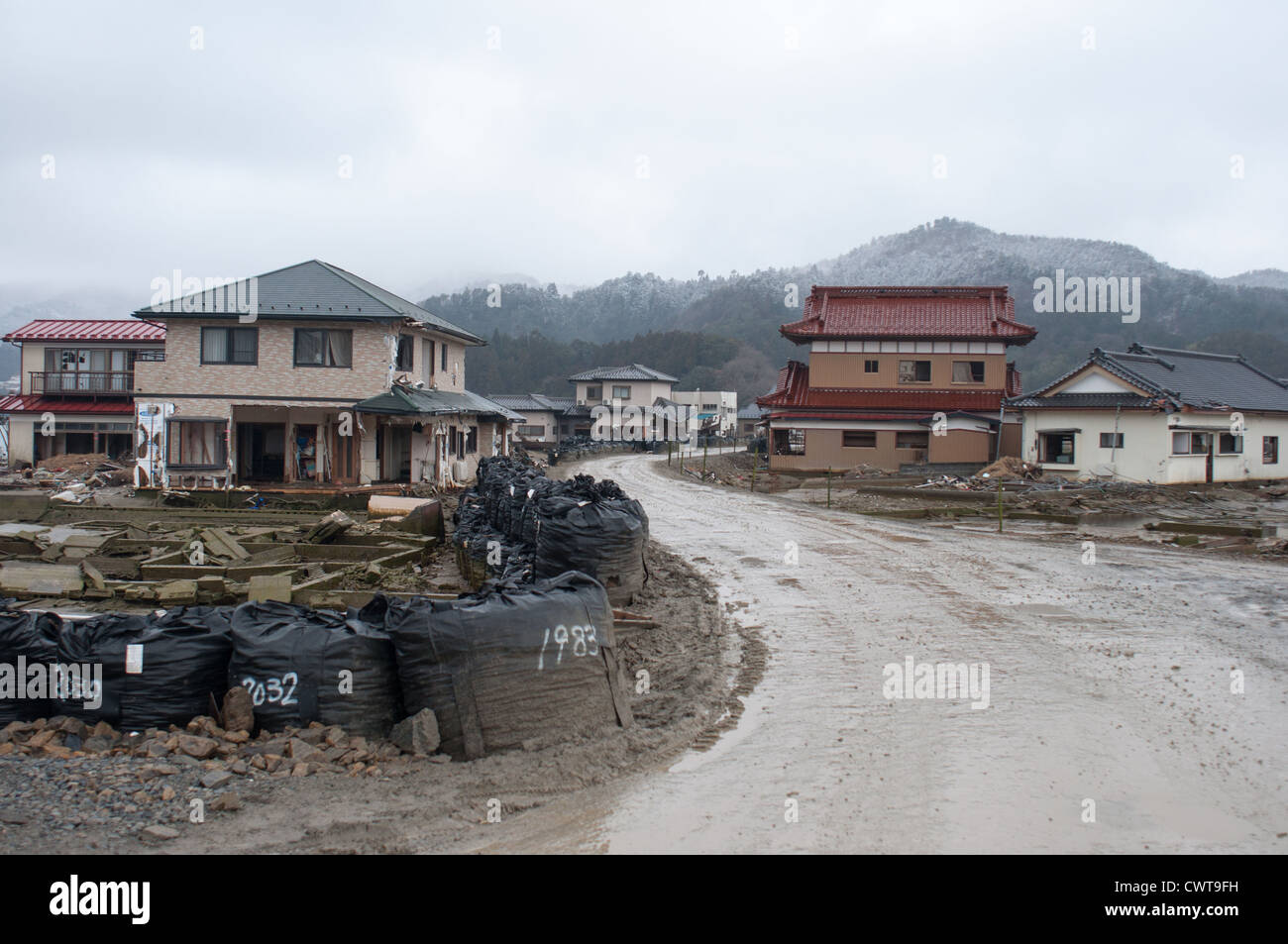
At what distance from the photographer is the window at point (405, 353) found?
84.9 ft

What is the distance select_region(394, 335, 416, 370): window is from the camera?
84.9 ft

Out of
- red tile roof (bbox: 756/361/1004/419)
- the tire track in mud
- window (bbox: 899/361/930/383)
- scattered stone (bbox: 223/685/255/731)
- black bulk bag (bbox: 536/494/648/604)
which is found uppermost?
window (bbox: 899/361/930/383)

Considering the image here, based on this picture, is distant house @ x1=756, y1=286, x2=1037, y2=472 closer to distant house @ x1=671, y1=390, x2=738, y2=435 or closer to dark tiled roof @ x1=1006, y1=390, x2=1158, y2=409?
dark tiled roof @ x1=1006, y1=390, x2=1158, y2=409

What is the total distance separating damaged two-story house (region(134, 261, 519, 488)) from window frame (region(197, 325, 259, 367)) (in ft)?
0.09

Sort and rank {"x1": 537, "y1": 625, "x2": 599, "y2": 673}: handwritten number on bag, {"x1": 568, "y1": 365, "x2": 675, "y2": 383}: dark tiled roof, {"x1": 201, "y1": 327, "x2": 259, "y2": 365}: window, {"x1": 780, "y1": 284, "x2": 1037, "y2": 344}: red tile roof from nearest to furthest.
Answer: {"x1": 537, "y1": 625, "x2": 599, "y2": 673}: handwritten number on bag, {"x1": 201, "y1": 327, "x2": 259, "y2": 365}: window, {"x1": 780, "y1": 284, "x2": 1037, "y2": 344}: red tile roof, {"x1": 568, "y1": 365, "x2": 675, "y2": 383}: dark tiled roof

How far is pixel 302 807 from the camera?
17.2ft

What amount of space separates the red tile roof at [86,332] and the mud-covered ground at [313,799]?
3484 centimetres

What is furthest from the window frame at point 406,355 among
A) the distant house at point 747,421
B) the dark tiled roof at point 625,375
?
the distant house at point 747,421

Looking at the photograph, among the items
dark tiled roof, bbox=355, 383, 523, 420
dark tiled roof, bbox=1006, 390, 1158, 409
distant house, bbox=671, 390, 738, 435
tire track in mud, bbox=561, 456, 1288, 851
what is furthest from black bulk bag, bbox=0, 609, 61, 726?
distant house, bbox=671, 390, 738, 435

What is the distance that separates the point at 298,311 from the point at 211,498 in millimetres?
6851

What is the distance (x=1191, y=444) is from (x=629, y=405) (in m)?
43.3

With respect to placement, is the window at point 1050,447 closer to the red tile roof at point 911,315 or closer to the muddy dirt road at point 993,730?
the red tile roof at point 911,315

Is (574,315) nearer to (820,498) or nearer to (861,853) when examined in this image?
(820,498)

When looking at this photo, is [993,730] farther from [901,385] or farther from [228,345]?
[901,385]
